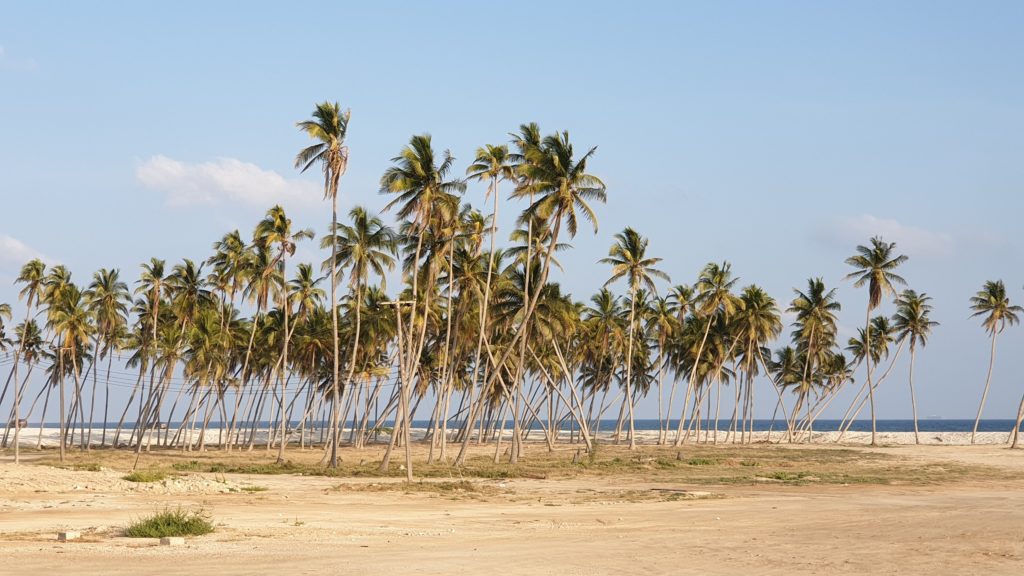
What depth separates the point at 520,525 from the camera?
2119 centimetres

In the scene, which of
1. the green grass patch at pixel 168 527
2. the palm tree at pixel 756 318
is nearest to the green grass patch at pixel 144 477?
the green grass patch at pixel 168 527

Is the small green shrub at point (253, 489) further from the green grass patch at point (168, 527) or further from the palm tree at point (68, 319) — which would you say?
the palm tree at point (68, 319)

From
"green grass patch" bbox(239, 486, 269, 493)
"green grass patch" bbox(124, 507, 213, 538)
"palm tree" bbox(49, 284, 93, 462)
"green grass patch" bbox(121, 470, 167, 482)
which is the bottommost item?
"green grass patch" bbox(239, 486, 269, 493)

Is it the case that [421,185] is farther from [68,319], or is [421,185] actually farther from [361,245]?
[68,319]

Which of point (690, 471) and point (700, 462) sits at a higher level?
point (700, 462)

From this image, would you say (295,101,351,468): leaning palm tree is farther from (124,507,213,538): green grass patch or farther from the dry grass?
(124,507,213,538): green grass patch

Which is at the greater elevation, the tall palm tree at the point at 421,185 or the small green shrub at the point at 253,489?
the tall palm tree at the point at 421,185

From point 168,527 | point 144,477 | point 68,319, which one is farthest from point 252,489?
point 68,319

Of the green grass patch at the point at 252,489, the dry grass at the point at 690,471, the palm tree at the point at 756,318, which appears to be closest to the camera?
the green grass patch at the point at 252,489

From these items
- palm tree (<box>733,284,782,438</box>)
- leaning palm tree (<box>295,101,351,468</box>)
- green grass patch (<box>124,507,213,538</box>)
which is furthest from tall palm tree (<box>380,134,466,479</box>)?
palm tree (<box>733,284,782,438</box>)

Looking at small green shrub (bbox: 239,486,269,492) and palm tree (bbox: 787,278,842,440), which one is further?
palm tree (bbox: 787,278,842,440)

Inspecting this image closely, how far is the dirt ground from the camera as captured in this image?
15.2 metres

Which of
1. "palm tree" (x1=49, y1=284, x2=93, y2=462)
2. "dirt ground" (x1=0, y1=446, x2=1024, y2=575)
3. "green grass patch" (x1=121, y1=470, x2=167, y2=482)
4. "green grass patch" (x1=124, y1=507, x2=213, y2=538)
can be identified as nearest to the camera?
"dirt ground" (x1=0, y1=446, x2=1024, y2=575)

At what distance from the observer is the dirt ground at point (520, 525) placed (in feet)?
49.8
